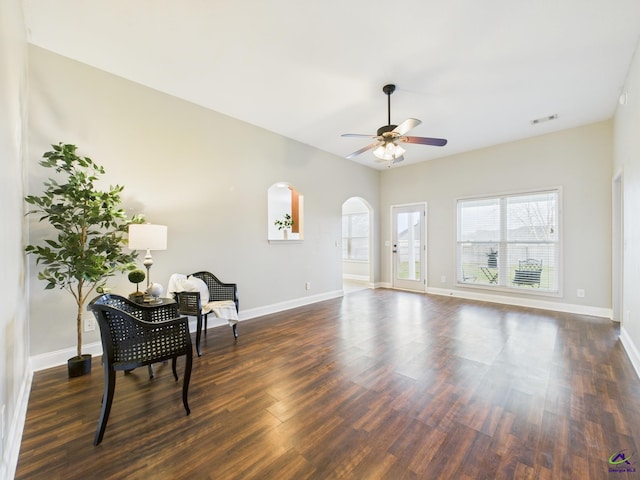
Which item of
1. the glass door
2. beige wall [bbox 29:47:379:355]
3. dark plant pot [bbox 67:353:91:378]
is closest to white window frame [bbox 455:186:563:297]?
the glass door

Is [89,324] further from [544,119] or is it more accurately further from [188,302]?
[544,119]

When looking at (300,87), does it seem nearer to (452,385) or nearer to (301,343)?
(301,343)

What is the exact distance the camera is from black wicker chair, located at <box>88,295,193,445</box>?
1755 mm

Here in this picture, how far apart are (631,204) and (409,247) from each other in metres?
4.07

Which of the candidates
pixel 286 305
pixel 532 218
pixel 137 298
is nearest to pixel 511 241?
pixel 532 218

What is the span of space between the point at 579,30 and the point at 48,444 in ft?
16.9

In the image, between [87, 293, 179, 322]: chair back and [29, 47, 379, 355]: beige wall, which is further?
[29, 47, 379, 355]: beige wall

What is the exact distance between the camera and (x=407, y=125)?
118 inches

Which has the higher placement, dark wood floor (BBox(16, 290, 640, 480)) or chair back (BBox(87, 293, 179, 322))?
chair back (BBox(87, 293, 179, 322))

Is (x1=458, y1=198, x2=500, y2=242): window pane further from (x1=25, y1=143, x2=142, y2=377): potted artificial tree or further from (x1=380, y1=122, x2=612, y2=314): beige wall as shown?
(x1=25, y1=143, x2=142, y2=377): potted artificial tree

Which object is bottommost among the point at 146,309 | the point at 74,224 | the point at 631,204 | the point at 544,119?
the point at 146,309

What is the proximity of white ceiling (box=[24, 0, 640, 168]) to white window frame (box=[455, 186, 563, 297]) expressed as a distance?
1.55m

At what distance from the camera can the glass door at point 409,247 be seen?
6.54 meters

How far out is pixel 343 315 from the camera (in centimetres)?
453
